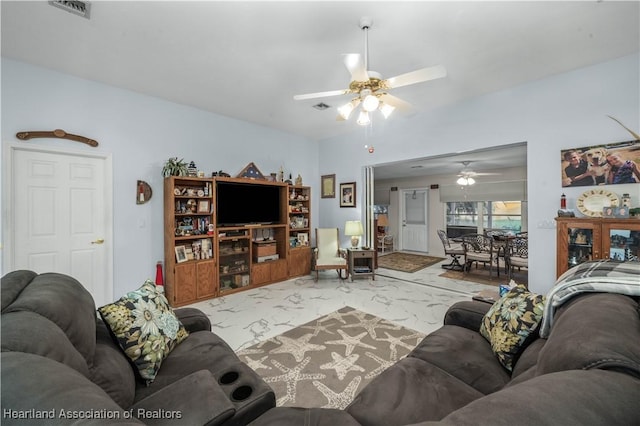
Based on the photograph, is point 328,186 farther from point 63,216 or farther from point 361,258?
point 63,216

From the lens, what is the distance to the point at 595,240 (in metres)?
2.63

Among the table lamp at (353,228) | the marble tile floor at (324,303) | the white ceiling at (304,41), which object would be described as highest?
the white ceiling at (304,41)

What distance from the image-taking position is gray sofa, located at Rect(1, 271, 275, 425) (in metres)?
0.58

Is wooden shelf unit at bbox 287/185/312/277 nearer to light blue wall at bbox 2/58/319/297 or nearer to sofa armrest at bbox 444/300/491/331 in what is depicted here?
light blue wall at bbox 2/58/319/297

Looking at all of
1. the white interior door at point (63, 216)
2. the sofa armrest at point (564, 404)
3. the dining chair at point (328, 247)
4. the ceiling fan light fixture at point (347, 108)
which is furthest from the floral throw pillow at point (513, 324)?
the white interior door at point (63, 216)

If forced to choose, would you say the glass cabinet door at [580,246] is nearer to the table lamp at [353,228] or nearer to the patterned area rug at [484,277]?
the patterned area rug at [484,277]

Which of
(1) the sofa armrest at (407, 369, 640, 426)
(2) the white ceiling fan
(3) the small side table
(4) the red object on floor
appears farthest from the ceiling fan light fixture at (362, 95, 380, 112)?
(4) the red object on floor

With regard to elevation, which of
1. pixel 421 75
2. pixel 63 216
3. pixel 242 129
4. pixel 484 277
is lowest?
pixel 484 277

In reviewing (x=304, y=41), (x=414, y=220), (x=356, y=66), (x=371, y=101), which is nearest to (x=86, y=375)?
(x=356, y=66)

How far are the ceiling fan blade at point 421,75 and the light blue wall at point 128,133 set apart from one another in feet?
10.4

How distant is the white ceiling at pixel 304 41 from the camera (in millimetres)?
2057

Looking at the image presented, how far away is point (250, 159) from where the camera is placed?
15.9ft

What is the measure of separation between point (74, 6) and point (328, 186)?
4341 mm

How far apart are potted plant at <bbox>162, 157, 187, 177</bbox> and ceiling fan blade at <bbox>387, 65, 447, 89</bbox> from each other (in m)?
3.00
